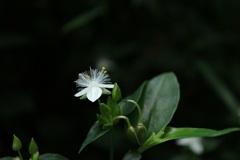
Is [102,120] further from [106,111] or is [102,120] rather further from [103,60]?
[103,60]

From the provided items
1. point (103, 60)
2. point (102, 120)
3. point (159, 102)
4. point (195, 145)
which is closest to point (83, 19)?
point (103, 60)

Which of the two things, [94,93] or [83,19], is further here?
[83,19]

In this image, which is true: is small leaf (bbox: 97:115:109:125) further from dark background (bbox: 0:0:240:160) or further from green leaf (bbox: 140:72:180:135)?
dark background (bbox: 0:0:240:160)

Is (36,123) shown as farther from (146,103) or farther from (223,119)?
(146,103)

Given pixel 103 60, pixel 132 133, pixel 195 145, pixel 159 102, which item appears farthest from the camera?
pixel 103 60

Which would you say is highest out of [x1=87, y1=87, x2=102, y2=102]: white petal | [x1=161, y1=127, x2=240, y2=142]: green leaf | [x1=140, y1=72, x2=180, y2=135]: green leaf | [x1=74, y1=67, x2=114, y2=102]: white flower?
[x1=74, y1=67, x2=114, y2=102]: white flower

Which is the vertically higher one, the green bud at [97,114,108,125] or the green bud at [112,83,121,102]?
the green bud at [112,83,121,102]

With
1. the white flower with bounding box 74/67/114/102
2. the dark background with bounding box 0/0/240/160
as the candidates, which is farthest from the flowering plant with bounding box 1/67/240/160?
the dark background with bounding box 0/0/240/160

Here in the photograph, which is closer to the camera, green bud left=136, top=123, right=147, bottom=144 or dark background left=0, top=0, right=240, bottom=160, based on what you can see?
green bud left=136, top=123, right=147, bottom=144

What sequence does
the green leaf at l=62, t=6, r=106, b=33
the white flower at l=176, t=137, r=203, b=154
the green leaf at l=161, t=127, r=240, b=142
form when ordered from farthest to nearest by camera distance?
1. the green leaf at l=62, t=6, r=106, b=33
2. the white flower at l=176, t=137, r=203, b=154
3. the green leaf at l=161, t=127, r=240, b=142
